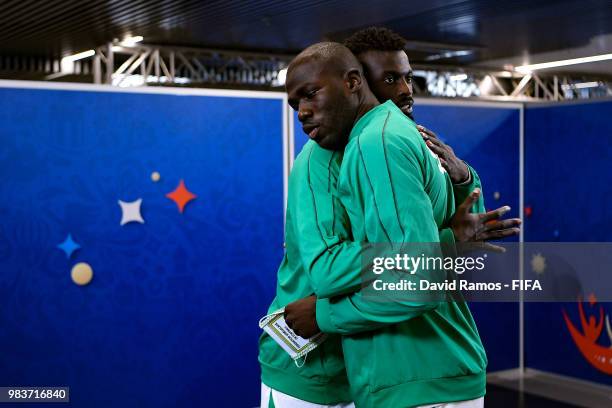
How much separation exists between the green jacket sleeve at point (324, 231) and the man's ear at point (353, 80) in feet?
0.44

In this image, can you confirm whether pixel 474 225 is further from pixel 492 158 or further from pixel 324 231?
pixel 492 158

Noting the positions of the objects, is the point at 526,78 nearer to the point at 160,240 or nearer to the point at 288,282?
the point at 160,240

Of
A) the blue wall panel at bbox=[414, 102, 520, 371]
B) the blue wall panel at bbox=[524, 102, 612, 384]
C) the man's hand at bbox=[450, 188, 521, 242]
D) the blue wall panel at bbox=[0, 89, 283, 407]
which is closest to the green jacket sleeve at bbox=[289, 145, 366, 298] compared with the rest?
the man's hand at bbox=[450, 188, 521, 242]

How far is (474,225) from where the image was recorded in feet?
5.68

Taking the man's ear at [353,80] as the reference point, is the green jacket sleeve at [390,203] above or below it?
below

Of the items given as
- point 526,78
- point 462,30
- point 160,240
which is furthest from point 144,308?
point 526,78

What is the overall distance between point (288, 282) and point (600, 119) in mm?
3918

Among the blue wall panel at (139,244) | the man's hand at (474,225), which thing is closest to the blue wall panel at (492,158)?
the blue wall panel at (139,244)

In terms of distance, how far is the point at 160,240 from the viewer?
14.4 feet

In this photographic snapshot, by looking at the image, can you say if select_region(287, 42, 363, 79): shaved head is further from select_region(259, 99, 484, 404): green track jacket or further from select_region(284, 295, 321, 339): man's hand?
select_region(284, 295, 321, 339): man's hand

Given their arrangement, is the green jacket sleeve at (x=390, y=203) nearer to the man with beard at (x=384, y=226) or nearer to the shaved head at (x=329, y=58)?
the man with beard at (x=384, y=226)

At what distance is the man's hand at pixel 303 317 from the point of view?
1704 mm

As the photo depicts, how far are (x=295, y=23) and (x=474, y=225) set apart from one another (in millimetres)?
7834

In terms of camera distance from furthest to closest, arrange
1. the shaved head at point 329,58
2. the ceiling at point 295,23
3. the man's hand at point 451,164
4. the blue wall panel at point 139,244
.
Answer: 1. the ceiling at point 295,23
2. the blue wall panel at point 139,244
3. the man's hand at point 451,164
4. the shaved head at point 329,58
